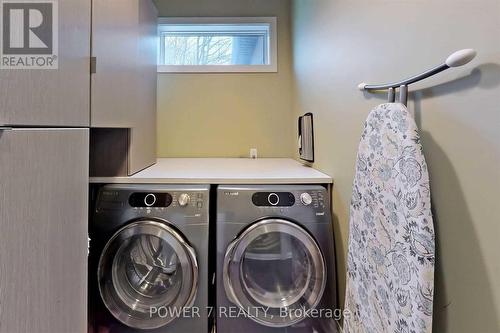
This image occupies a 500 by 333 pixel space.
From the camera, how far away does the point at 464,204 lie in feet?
2.02

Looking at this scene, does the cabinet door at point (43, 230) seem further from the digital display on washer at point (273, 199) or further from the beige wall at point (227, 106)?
the beige wall at point (227, 106)

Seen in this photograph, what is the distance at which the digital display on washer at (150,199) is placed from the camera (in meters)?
1.33

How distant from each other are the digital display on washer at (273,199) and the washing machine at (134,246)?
0.27 meters

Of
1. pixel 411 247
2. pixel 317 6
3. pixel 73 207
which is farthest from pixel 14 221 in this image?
pixel 317 6

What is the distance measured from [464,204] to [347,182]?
2.06ft

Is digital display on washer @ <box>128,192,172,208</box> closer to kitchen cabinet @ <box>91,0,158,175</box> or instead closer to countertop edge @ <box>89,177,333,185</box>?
countertop edge @ <box>89,177,333,185</box>

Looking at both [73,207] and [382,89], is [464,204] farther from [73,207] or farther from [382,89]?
[73,207]

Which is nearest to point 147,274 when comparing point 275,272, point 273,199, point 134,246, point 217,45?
point 134,246

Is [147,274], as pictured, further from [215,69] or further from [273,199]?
[215,69]

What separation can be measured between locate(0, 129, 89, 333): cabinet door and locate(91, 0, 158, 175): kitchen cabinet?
11.4 inches

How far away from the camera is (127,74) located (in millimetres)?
1414
